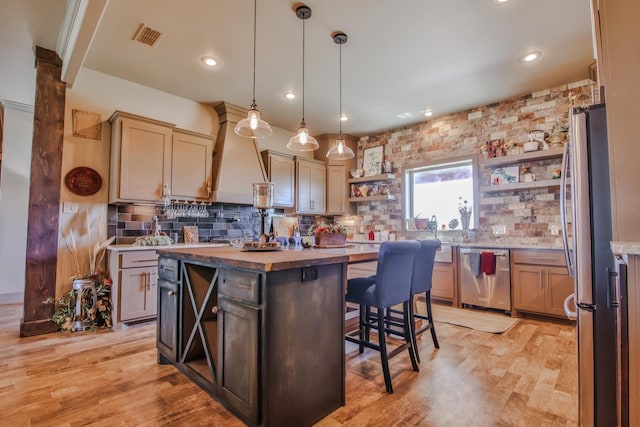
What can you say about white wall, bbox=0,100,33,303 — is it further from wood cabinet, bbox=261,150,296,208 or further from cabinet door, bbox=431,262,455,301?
cabinet door, bbox=431,262,455,301

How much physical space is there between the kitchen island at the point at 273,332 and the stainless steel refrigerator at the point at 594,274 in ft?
3.73

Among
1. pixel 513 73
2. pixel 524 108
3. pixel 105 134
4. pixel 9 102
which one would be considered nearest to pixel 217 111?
pixel 105 134

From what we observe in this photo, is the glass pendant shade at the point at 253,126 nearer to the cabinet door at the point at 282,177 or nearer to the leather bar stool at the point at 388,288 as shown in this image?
the leather bar stool at the point at 388,288

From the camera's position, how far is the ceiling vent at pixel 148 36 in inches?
114

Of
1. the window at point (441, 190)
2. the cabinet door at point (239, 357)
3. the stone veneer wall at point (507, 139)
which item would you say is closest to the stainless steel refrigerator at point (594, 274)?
the cabinet door at point (239, 357)

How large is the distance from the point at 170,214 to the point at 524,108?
16.6ft

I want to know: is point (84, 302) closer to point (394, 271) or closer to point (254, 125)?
point (254, 125)

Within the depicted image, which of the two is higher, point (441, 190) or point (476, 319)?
point (441, 190)

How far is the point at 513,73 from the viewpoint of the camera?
146 inches

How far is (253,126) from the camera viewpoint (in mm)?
2604

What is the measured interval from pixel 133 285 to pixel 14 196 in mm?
3201

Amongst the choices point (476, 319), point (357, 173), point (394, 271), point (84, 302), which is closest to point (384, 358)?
point (394, 271)

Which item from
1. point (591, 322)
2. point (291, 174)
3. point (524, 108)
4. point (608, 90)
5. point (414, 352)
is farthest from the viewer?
point (291, 174)

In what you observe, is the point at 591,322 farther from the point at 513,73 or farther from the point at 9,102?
the point at 9,102
